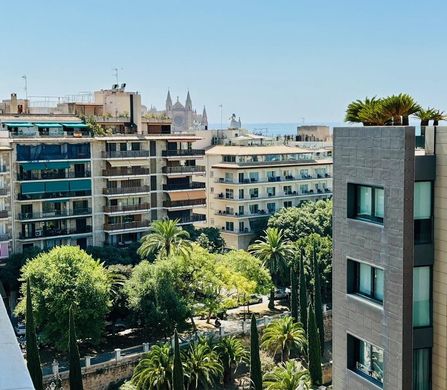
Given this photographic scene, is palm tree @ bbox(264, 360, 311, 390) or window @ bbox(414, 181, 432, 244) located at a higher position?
window @ bbox(414, 181, 432, 244)

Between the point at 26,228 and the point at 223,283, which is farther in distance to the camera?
the point at 26,228

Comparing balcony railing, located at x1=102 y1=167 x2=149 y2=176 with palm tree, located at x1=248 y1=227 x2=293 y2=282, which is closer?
palm tree, located at x1=248 y1=227 x2=293 y2=282

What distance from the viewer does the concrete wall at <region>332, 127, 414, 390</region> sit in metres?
16.0

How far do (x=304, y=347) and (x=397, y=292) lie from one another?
34177mm

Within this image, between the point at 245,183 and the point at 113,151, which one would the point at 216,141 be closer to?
the point at 245,183

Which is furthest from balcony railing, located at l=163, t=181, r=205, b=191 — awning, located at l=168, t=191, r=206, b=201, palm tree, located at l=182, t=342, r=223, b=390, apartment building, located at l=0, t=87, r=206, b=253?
palm tree, located at l=182, t=342, r=223, b=390

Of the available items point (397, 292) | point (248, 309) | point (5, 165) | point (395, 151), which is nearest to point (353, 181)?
point (395, 151)

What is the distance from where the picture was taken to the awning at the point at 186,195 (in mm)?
74812

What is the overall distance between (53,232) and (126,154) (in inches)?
461

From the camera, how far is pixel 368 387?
1742 cm

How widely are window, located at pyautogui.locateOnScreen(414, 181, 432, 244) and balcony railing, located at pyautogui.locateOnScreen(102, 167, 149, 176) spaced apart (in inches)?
2216

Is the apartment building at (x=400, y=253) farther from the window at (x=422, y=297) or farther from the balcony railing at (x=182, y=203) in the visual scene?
the balcony railing at (x=182, y=203)

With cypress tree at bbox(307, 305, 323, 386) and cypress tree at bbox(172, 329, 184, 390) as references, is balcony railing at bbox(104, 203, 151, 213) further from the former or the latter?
cypress tree at bbox(172, 329, 184, 390)

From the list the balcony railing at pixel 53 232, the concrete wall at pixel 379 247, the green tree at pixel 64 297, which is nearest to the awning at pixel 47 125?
the balcony railing at pixel 53 232
